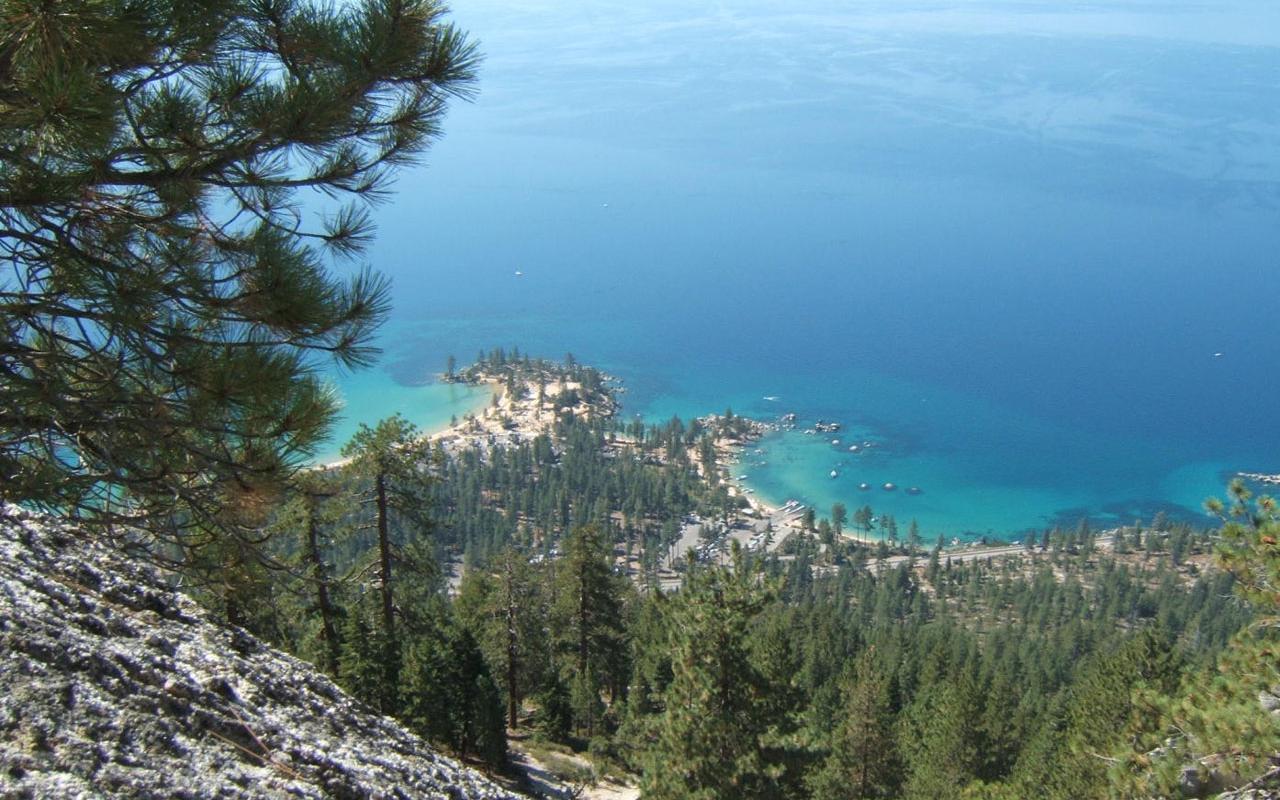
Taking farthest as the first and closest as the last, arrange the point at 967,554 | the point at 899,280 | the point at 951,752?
1. the point at 899,280
2. the point at 967,554
3. the point at 951,752

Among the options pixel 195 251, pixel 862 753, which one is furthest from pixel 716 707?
pixel 862 753

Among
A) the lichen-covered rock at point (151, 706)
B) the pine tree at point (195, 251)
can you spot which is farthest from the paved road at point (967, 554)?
the lichen-covered rock at point (151, 706)

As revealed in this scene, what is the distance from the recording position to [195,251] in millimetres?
3158

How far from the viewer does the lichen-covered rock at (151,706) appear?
1.70 metres

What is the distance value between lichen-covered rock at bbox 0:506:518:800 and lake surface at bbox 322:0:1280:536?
165ft

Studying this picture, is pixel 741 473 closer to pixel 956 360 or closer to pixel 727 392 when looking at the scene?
pixel 727 392

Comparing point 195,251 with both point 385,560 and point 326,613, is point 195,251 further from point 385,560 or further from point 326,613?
point 326,613

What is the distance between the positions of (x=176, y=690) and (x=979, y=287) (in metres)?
98.6

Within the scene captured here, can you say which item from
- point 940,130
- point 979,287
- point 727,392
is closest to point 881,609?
point 727,392

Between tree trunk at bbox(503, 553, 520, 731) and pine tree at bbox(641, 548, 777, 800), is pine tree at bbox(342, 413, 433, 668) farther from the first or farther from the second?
tree trunk at bbox(503, 553, 520, 731)

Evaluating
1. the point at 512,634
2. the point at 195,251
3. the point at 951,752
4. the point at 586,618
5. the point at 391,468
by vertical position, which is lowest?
the point at 951,752

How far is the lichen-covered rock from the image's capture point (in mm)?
1696

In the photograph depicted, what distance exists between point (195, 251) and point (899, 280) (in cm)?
9695

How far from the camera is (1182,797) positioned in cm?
425
